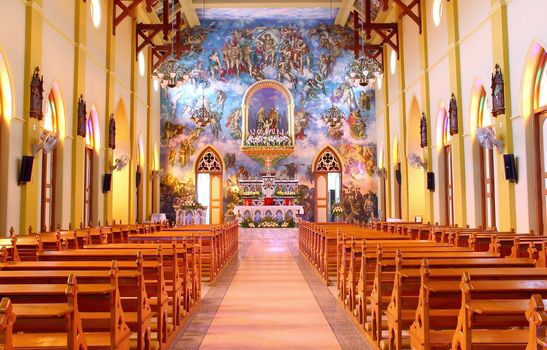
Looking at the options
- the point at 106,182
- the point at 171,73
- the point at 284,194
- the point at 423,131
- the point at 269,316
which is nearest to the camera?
the point at 269,316

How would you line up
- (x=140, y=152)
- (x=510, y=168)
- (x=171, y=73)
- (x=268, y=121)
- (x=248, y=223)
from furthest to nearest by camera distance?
1. (x=268, y=121)
2. (x=248, y=223)
3. (x=140, y=152)
4. (x=171, y=73)
5. (x=510, y=168)

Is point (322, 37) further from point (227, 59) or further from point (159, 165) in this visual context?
point (159, 165)

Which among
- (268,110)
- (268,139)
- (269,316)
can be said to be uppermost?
(268,110)

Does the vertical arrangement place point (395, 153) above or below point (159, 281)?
above

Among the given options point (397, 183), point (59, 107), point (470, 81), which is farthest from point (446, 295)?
point (397, 183)

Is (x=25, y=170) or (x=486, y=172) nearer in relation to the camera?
(x=25, y=170)

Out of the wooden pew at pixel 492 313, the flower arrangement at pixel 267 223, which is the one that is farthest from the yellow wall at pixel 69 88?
the wooden pew at pixel 492 313

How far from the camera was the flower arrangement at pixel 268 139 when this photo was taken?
26469 mm

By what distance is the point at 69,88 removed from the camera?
52.0ft

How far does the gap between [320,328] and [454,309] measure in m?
2.34

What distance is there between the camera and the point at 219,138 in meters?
27.1

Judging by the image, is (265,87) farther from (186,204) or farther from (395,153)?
(395,153)

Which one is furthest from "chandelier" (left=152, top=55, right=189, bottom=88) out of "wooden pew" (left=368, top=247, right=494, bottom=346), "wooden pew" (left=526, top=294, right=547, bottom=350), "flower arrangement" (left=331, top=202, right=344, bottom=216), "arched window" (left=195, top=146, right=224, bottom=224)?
"wooden pew" (left=526, top=294, right=547, bottom=350)

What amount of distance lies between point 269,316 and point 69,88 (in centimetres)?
1100
